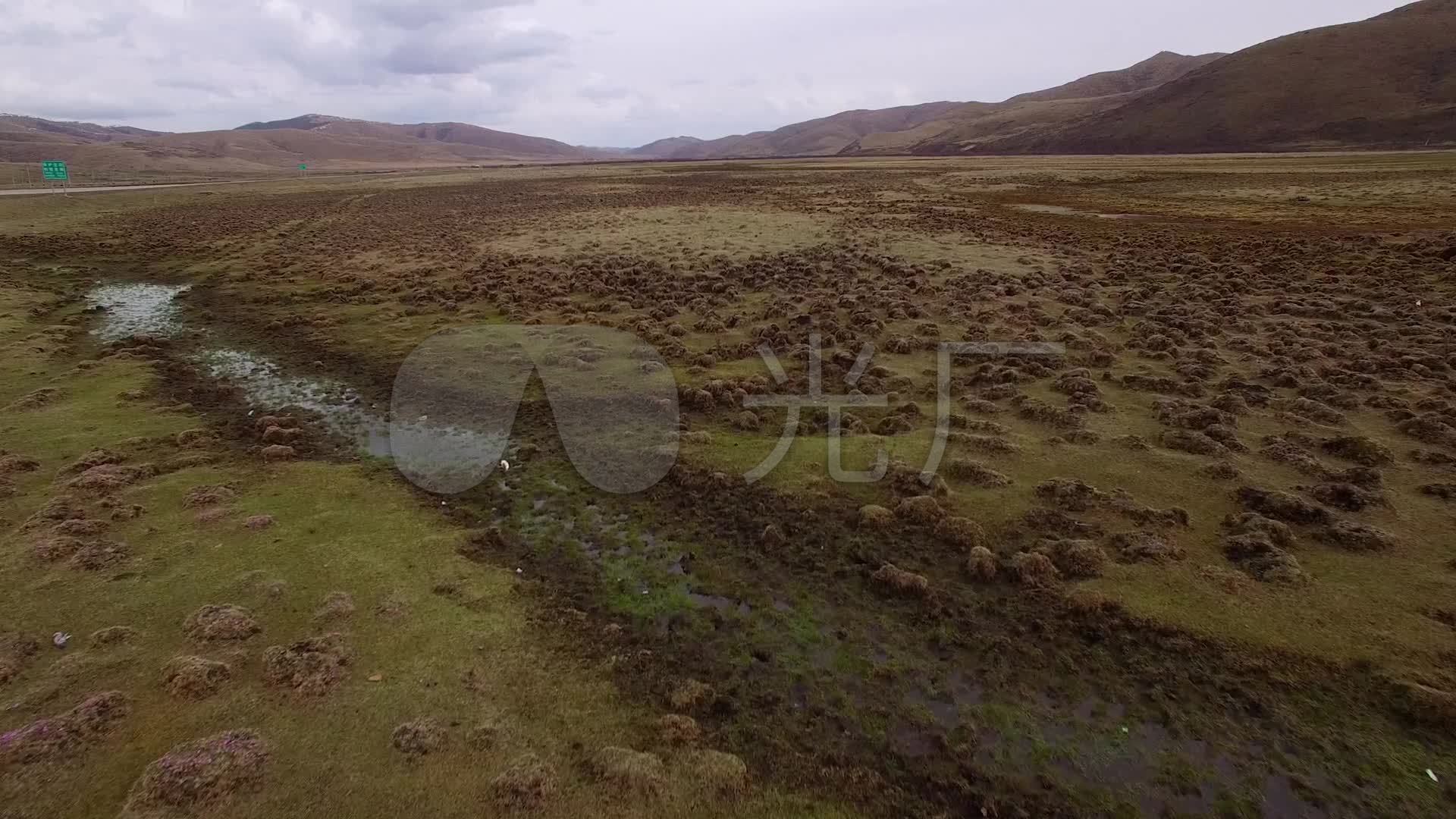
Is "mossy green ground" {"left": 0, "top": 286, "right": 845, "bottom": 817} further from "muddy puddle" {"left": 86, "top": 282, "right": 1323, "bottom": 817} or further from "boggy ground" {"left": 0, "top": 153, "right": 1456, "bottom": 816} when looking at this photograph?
"muddy puddle" {"left": 86, "top": 282, "right": 1323, "bottom": 817}

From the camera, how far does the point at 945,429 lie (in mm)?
12609

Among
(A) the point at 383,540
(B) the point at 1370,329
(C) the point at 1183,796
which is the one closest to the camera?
(C) the point at 1183,796

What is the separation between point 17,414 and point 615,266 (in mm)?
18966

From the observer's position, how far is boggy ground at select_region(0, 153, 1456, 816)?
6199 millimetres

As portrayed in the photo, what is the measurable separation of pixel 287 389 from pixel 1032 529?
16189 millimetres

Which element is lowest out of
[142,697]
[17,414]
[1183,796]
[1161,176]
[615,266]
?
[1183,796]

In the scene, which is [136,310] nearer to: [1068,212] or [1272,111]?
[1068,212]

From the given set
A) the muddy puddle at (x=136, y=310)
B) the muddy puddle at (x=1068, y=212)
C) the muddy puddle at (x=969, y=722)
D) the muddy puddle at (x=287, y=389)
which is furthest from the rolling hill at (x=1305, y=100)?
the muddy puddle at (x=136, y=310)

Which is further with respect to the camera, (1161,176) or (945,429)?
(1161,176)

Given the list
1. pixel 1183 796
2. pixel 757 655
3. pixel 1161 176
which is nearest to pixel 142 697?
pixel 757 655

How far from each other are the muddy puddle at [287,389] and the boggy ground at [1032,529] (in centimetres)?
83

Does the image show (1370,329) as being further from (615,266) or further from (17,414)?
(17,414)

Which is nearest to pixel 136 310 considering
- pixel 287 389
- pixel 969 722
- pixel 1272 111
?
pixel 287 389

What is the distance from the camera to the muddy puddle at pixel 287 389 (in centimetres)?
1280
